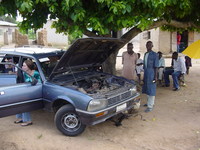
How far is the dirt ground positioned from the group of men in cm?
60

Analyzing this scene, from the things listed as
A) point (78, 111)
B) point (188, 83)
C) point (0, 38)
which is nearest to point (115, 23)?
point (78, 111)

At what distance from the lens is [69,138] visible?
4.25 meters

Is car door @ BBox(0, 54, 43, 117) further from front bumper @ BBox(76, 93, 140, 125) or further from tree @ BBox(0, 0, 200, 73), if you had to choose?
tree @ BBox(0, 0, 200, 73)

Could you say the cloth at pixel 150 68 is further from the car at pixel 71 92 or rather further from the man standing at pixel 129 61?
the man standing at pixel 129 61

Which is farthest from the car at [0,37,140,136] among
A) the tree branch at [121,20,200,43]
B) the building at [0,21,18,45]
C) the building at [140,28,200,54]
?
the building at [0,21,18,45]

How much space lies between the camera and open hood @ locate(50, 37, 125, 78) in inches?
166

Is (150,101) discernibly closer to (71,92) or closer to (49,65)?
(71,92)

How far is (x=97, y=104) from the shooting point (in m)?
3.92

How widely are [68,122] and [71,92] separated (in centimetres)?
64

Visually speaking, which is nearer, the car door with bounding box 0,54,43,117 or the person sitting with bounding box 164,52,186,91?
the car door with bounding box 0,54,43,117

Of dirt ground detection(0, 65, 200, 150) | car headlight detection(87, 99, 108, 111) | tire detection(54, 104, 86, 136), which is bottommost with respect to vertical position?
dirt ground detection(0, 65, 200, 150)

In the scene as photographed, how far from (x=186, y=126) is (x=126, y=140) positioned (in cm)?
154

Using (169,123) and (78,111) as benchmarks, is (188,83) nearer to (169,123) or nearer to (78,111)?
(169,123)

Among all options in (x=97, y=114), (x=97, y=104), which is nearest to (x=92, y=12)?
(x=97, y=104)
